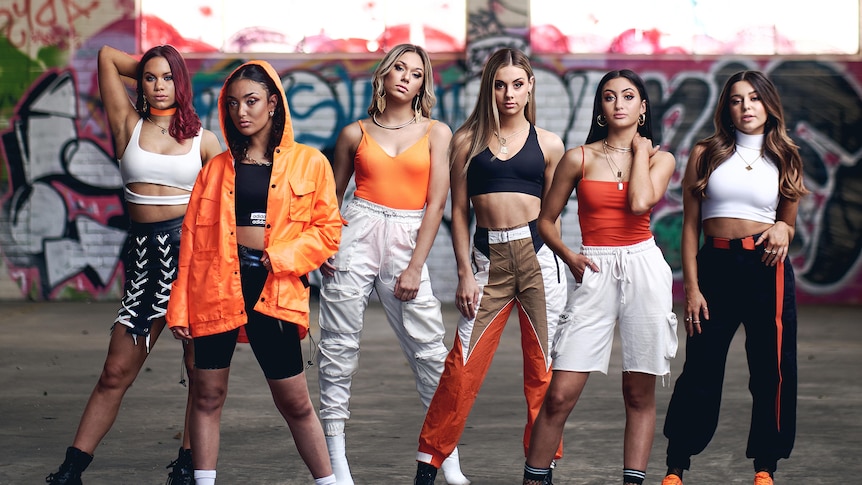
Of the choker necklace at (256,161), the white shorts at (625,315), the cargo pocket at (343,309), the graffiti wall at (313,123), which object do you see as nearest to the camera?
the choker necklace at (256,161)

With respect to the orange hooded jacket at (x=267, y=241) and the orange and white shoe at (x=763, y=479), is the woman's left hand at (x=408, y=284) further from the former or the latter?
the orange and white shoe at (x=763, y=479)

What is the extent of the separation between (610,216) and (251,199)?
140 cm

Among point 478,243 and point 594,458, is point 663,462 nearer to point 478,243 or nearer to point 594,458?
point 594,458

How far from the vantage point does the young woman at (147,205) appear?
471 cm

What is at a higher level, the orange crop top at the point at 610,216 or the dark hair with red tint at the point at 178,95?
the dark hair with red tint at the point at 178,95

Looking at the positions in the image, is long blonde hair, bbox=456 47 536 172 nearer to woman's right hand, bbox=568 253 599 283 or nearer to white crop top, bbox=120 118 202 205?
woman's right hand, bbox=568 253 599 283

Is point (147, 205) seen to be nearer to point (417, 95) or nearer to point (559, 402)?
point (417, 95)

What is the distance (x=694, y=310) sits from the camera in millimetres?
4699

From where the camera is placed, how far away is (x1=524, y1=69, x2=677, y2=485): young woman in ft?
14.7

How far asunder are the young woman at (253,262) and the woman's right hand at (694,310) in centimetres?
149

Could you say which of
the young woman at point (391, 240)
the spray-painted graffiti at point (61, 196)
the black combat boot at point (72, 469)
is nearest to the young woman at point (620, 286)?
the young woman at point (391, 240)

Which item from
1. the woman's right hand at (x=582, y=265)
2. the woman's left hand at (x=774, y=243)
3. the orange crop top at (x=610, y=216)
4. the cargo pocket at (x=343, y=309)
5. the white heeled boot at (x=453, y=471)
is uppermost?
the orange crop top at (x=610, y=216)

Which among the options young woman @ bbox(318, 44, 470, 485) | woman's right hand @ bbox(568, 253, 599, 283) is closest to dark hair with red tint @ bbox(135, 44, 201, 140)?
young woman @ bbox(318, 44, 470, 485)

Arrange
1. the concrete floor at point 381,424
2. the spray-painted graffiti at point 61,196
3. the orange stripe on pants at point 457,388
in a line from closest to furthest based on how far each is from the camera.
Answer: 1. the orange stripe on pants at point 457,388
2. the concrete floor at point 381,424
3. the spray-painted graffiti at point 61,196
